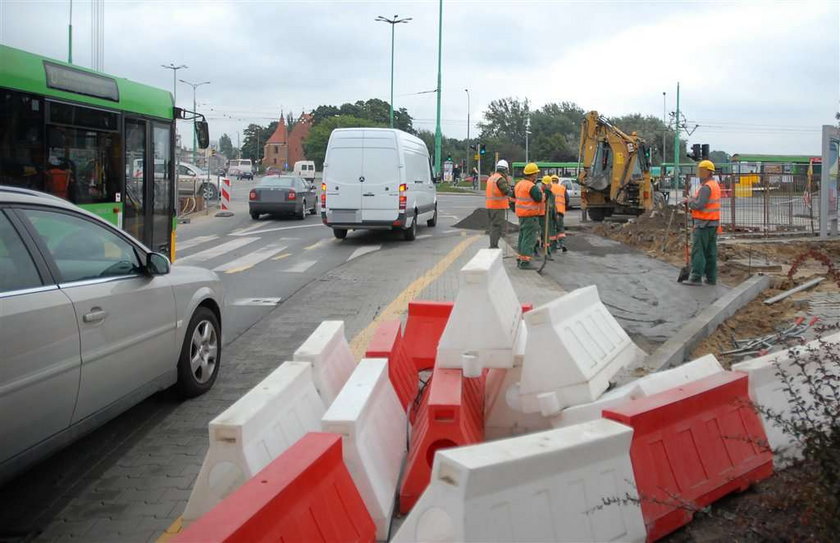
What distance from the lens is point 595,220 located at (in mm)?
26203

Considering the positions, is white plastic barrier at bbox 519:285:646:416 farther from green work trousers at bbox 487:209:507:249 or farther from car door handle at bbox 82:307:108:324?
green work trousers at bbox 487:209:507:249

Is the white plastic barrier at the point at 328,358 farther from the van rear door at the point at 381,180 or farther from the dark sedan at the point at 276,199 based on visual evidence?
the dark sedan at the point at 276,199

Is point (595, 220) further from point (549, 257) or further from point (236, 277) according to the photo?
point (236, 277)

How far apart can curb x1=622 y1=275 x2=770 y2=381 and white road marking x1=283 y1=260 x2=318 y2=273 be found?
7200 mm

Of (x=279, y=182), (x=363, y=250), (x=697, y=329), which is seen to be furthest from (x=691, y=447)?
(x=279, y=182)

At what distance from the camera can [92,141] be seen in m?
9.09

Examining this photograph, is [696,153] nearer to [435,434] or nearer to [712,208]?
[712,208]

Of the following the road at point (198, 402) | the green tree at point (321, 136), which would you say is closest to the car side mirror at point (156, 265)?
the road at point (198, 402)

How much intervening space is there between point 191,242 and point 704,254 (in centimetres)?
1244

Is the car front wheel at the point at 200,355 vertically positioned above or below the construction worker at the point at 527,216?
below

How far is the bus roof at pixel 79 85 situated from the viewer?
25.6 feet

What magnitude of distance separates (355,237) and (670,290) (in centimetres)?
1032

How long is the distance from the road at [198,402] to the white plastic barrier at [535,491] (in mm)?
1786

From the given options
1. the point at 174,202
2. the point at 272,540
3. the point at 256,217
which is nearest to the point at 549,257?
the point at 174,202
